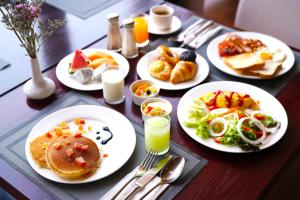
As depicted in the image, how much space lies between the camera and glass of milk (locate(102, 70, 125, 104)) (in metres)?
1.42

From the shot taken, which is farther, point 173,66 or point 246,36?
point 246,36

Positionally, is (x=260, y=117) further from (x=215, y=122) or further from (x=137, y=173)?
(x=137, y=173)

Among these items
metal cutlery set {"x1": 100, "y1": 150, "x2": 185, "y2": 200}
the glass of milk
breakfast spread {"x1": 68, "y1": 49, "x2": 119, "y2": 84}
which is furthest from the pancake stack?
breakfast spread {"x1": 68, "y1": 49, "x2": 119, "y2": 84}

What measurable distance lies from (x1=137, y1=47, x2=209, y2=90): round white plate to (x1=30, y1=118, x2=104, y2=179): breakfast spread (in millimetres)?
413

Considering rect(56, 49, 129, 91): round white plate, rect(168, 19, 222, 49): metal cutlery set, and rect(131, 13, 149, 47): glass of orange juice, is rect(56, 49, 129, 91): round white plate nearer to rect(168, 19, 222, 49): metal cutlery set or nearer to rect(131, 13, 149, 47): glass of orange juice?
rect(131, 13, 149, 47): glass of orange juice

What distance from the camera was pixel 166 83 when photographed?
154 centimetres

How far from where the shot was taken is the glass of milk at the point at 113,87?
1419 mm

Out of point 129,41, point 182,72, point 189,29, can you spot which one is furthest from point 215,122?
point 189,29

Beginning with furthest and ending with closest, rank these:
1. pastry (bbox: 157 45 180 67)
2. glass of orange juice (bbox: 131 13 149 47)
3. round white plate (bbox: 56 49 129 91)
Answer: glass of orange juice (bbox: 131 13 149 47), pastry (bbox: 157 45 180 67), round white plate (bbox: 56 49 129 91)

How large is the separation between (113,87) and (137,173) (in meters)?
0.38

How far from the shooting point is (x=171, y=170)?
46.3 inches

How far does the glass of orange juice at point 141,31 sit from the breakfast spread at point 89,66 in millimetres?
188

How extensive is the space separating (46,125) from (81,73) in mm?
294

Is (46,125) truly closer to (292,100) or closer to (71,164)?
(71,164)
